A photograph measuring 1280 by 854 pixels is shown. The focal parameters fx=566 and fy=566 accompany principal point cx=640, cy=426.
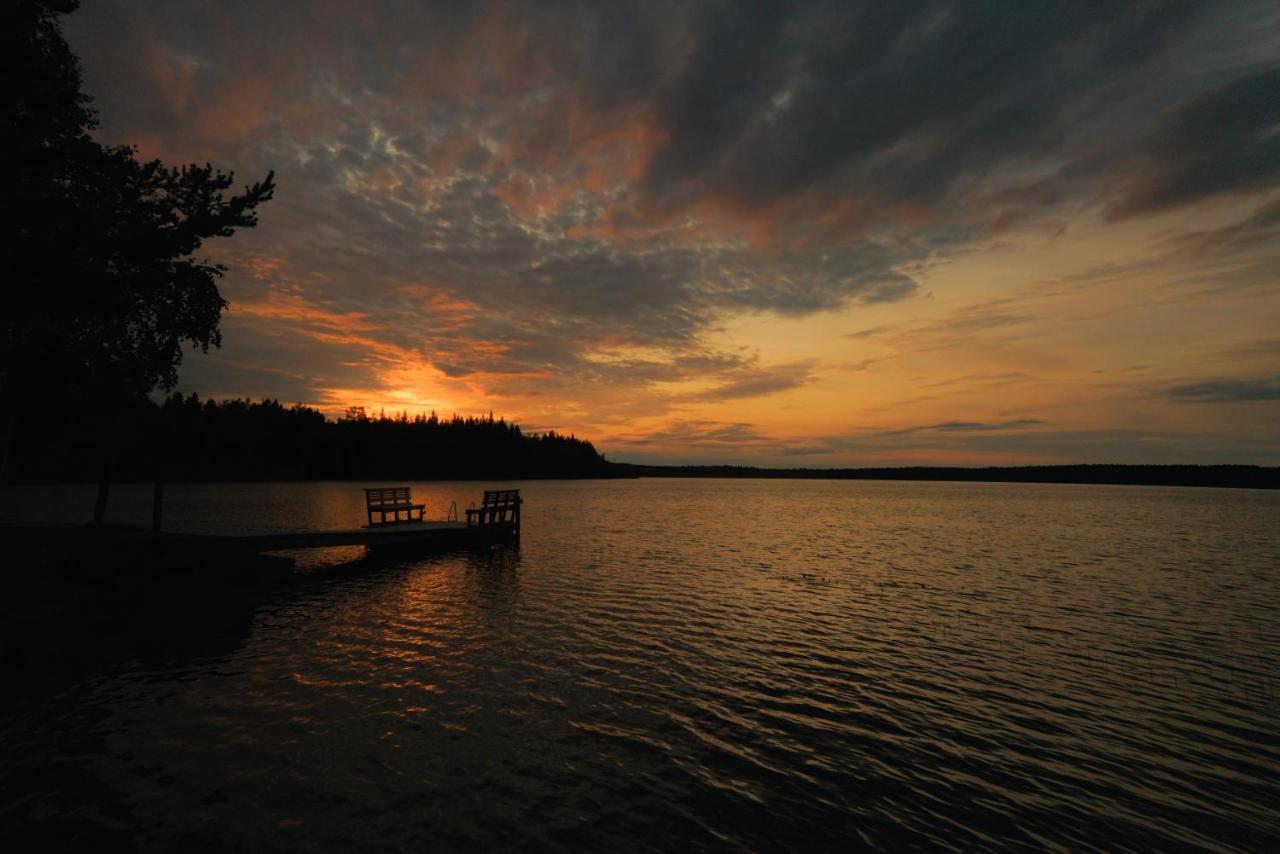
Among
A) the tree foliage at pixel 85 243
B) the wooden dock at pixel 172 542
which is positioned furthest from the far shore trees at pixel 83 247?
the wooden dock at pixel 172 542

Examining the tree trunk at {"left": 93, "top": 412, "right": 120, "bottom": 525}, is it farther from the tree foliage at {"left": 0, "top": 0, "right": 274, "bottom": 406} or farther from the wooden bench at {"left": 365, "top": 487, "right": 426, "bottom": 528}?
the wooden bench at {"left": 365, "top": 487, "right": 426, "bottom": 528}

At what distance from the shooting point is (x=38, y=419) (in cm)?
2586

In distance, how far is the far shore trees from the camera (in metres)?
15.2

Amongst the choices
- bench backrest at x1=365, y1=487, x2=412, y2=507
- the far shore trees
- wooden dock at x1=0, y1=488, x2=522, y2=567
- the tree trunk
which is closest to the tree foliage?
the far shore trees

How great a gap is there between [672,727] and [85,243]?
19615 millimetres

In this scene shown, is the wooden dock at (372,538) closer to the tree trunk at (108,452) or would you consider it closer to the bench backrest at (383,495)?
the bench backrest at (383,495)

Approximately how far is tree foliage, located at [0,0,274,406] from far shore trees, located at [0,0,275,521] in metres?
0.03

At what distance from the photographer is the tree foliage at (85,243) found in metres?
15.2

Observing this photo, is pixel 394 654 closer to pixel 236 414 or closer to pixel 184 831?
pixel 184 831

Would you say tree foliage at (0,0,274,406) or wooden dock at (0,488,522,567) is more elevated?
tree foliage at (0,0,274,406)

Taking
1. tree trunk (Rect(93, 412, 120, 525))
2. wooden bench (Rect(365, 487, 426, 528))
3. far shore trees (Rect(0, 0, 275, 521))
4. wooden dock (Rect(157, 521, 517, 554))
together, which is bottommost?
wooden dock (Rect(157, 521, 517, 554))

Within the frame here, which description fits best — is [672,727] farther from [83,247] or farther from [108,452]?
[108,452]

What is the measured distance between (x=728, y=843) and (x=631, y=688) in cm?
556

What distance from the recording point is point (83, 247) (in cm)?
1551
